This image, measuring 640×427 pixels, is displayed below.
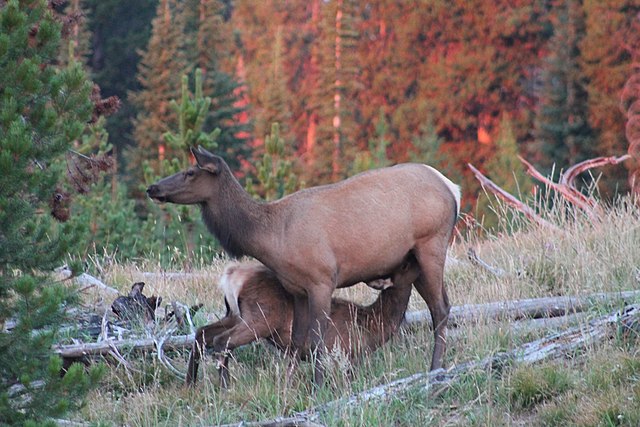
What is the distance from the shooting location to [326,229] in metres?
7.80

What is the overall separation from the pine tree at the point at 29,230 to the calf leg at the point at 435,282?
8.78ft

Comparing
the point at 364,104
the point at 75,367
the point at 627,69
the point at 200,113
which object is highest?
the point at 75,367

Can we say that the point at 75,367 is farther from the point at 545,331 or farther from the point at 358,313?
the point at 545,331

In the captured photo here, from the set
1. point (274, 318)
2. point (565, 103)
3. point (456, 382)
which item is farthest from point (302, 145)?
point (456, 382)

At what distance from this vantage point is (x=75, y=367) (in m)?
5.83

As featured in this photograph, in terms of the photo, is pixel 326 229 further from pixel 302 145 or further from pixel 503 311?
pixel 302 145

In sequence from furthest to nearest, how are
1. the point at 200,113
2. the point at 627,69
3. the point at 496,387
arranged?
the point at 627,69, the point at 200,113, the point at 496,387

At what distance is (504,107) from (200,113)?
95.7ft

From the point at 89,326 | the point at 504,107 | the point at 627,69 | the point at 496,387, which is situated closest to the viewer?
the point at 496,387

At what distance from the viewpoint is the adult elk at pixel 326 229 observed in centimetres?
773

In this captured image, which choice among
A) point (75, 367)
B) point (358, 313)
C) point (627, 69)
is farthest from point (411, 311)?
point (627, 69)

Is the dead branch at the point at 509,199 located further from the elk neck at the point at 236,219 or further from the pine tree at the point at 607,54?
the pine tree at the point at 607,54

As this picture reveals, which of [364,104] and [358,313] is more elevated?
[358,313]

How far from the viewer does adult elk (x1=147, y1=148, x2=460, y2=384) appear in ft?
25.4
